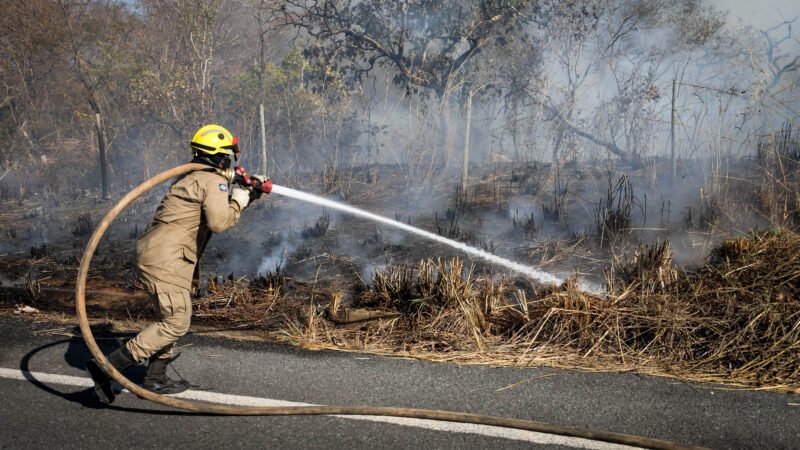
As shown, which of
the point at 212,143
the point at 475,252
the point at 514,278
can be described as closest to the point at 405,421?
the point at 212,143

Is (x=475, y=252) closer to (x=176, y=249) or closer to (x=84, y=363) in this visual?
(x=176, y=249)

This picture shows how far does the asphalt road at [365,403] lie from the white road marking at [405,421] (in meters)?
0.01

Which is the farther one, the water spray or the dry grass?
the water spray

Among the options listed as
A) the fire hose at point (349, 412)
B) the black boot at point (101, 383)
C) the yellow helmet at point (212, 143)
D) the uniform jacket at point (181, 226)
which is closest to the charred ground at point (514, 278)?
the fire hose at point (349, 412)

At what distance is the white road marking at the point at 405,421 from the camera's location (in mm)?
3221

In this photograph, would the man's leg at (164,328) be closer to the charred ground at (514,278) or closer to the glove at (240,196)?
the glove at (240,196)

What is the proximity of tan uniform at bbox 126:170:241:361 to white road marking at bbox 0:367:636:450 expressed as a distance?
42 centimetres

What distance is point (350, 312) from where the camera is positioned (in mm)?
5172

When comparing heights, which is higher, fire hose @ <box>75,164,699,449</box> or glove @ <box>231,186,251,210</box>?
glove @ <box>231,186,251,210</box>

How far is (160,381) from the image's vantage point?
4.03 m

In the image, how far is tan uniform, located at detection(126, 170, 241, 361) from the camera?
159 inches

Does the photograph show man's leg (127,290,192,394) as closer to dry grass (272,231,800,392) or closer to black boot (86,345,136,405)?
black boot (86,345,136,405)

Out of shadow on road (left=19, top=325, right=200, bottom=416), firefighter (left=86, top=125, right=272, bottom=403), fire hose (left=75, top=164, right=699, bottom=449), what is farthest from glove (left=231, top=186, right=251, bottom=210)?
shadow on road (left=19, top=325, right=200, bottom=416)

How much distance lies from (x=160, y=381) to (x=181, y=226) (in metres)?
0.95
